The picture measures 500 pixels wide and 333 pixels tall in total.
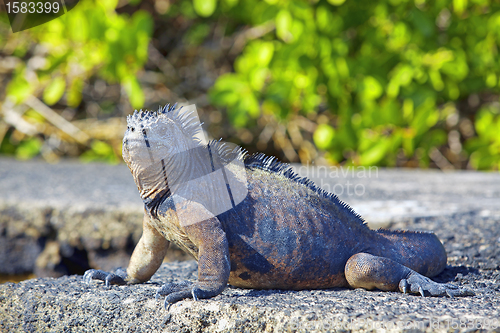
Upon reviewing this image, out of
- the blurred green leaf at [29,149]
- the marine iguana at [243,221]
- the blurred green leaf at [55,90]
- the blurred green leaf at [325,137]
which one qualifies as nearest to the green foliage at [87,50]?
the blurred green leaf at [55,90]

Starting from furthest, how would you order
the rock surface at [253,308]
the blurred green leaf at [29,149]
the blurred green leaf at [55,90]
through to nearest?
the blurred green leaf at [29,149] < the blurred green leaf at [55,90] < the rock surface at [253,308]

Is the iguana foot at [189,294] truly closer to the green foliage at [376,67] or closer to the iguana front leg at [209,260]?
the iguana front leg at [209,260]

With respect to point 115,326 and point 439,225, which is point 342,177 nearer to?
point 439,225

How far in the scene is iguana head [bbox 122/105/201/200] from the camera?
1.80 metres

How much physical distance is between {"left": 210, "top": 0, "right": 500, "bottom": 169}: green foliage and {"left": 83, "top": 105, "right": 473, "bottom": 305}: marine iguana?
318cm

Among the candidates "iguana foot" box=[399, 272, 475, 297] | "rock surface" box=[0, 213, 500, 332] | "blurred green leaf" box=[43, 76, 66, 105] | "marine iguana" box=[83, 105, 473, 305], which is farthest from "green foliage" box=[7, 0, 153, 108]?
"iguana foot" box=[399, 272, 475, 297]

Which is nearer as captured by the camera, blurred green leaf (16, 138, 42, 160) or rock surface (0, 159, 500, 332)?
rock surface (0, 159, 500, 332)

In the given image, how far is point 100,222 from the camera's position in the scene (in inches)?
133

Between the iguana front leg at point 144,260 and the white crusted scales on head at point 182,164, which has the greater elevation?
the white crusted scales on head at point 182,164

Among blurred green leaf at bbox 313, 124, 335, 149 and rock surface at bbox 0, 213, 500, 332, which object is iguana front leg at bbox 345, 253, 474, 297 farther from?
blurred green leaf at bbox 313, 124, 335, 149

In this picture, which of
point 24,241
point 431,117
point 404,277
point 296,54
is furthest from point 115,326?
point 431,117

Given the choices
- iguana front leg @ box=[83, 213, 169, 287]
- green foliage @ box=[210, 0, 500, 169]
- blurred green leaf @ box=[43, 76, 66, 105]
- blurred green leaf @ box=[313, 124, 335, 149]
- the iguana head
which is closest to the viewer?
the iguana head

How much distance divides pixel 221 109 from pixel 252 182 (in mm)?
4971

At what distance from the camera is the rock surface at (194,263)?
172 centimetres
